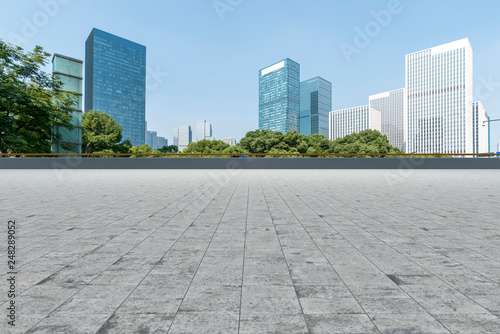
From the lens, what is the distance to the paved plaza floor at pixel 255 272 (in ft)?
6.17

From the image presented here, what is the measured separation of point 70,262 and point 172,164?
58.6 feet

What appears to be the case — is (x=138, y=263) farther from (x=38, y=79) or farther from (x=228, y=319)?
(x=38, y=79)

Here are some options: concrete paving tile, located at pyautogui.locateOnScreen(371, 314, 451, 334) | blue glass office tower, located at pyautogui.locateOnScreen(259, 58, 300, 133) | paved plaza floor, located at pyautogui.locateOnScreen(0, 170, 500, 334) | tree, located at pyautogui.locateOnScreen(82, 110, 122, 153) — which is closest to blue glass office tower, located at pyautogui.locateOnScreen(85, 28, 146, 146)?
blue glass office tower, located at pyautogui.locateOnScreen(259, 58, 300, 133)

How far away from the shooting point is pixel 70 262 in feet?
9.62

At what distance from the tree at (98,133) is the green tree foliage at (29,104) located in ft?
50.0

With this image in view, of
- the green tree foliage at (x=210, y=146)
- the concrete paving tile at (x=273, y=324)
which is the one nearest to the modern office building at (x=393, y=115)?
the green tree foliage at (x=210, y=146)

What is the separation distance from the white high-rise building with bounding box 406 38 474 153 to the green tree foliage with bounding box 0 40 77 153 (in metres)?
146

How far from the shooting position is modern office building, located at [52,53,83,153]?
2536 cm

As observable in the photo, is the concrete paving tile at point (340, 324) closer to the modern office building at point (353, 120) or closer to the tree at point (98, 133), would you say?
the tree at point (98, 133)

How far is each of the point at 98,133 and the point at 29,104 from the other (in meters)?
21.0

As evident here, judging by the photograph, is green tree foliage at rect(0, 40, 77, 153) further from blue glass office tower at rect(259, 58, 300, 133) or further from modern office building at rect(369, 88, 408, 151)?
modern office building at rect(369, 88, 408, 151)

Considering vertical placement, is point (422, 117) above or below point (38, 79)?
above

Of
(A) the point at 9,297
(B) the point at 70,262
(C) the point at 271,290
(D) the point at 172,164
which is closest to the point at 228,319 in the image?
(C) the point at 271,290

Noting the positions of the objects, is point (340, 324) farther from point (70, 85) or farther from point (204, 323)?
point (70, 85)
